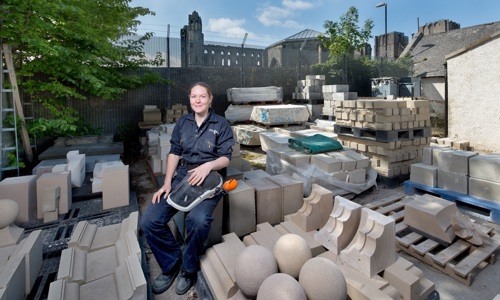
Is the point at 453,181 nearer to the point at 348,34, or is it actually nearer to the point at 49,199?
the point at 49,199

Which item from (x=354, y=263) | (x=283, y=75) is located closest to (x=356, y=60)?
(x=283, y=75)

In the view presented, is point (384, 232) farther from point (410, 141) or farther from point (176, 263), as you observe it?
point (410, 141)

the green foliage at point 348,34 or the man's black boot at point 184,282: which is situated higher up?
the green foliage at point 348,34

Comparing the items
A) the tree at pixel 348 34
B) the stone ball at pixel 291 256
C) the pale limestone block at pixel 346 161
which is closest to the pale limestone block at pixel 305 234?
the stone ball at pixel 291 256

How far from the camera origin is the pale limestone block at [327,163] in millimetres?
5055

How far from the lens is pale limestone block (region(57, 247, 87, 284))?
2453mm

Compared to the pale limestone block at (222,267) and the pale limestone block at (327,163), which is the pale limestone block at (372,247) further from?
the pale limestone block at (327,163)

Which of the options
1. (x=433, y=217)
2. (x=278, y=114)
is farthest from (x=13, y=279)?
(x=278, y=114)

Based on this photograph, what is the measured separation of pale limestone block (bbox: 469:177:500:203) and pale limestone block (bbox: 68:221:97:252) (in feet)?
17.5

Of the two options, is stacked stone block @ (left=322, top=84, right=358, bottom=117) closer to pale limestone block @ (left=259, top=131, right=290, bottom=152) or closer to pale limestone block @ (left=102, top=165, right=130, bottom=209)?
pale limestone block @ (left=259, top=131, right=290, bottom=152)

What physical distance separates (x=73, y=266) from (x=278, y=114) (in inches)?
311

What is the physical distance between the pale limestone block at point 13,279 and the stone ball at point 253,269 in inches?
66.8

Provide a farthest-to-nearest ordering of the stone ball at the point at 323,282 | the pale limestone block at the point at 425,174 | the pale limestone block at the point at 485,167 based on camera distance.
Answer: the pale limestone block at the point at 425,174, the pale limestone block at the point at 485,167, the stone ball at the point at 323,282

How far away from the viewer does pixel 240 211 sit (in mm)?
3324
